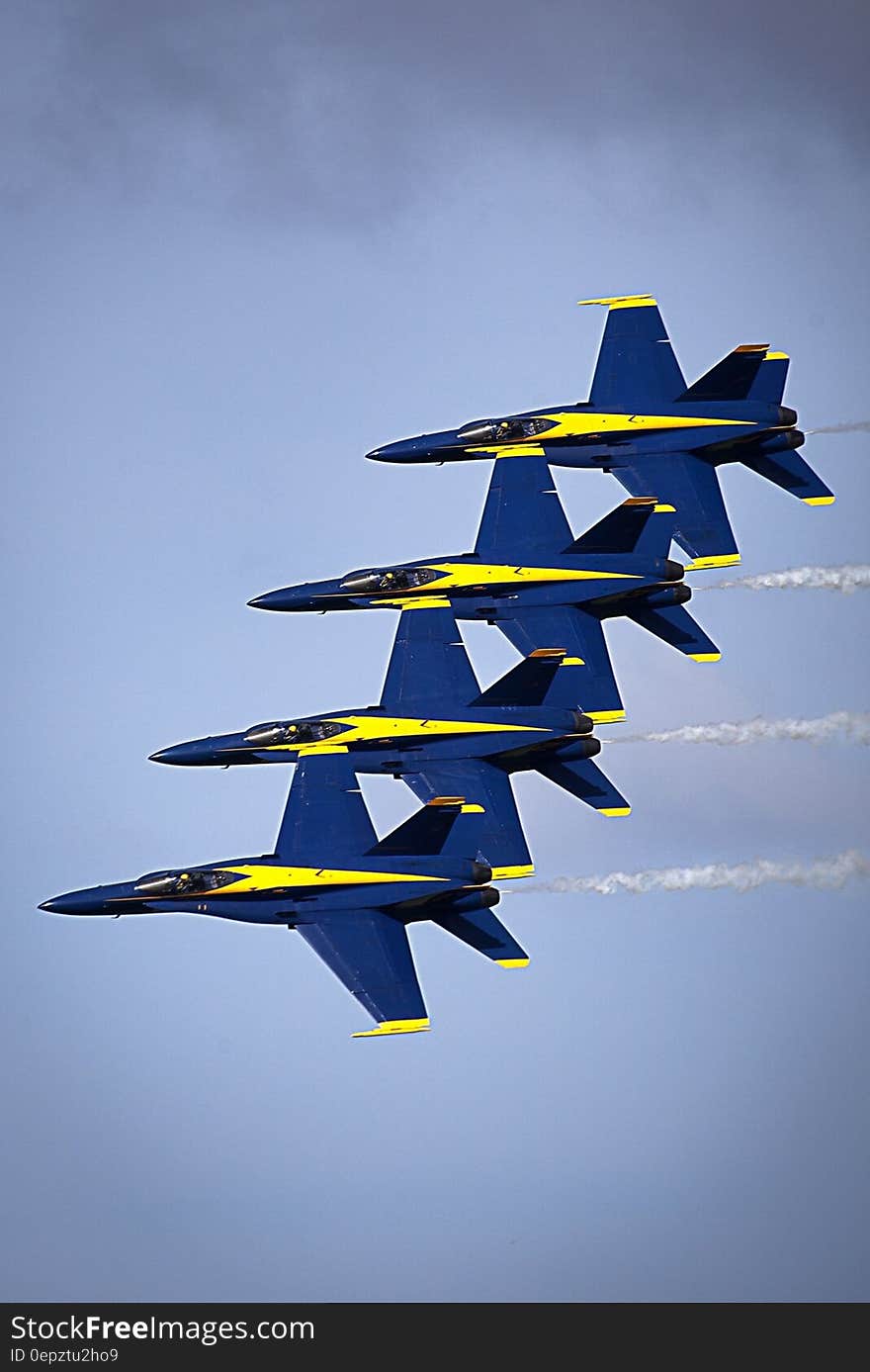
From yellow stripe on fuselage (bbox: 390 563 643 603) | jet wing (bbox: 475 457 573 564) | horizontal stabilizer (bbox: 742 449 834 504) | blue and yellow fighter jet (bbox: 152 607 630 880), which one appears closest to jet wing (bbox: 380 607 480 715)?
blue and yellow fighter jet (bbox: 152 607 630 880)

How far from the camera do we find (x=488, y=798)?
74.8 metres

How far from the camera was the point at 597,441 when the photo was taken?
3142 inches

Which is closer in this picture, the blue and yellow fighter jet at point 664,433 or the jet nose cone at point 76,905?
the jet nose cone at point 76,905

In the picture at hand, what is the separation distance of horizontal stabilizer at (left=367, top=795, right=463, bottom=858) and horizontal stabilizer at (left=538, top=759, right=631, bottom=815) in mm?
4953

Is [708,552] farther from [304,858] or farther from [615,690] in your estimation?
[304,858]

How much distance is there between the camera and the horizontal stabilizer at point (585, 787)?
75.6 metres

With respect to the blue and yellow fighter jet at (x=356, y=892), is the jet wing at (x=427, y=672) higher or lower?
higher

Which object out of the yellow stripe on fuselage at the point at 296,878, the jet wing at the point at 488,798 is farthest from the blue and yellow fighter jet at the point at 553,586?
the yellow stripe on fuselage at the point at 296,878

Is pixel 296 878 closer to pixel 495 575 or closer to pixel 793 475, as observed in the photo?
pixel 495 575

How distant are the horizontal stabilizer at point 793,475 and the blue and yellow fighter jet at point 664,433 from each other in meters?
0.03

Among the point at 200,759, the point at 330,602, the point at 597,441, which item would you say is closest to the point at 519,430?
the point at 597,441

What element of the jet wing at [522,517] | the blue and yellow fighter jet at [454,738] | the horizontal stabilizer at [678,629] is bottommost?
the blue and yellow fighter jet at [454,738]

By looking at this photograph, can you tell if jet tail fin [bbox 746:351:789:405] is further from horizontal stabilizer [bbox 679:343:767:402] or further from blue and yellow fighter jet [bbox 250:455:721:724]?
blue and yellow fighter jet [bbox 250:455:721:724]

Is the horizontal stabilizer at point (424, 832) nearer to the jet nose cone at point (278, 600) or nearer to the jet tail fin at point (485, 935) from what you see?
the jet tail fin at point (485, 935)
